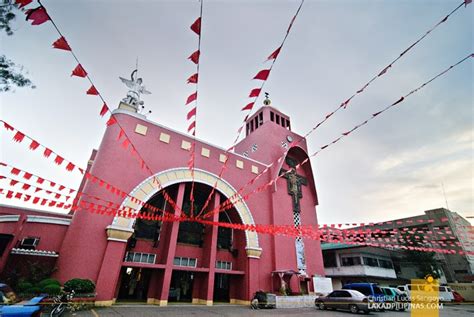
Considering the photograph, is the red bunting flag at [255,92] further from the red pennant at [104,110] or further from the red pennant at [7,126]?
the red pennant at [7,126]

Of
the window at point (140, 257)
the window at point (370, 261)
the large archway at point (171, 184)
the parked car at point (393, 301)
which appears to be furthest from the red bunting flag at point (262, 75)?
the window at point (370, 261)

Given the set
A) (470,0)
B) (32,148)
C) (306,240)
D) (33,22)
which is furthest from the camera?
(306,240)

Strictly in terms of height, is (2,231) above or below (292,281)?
above

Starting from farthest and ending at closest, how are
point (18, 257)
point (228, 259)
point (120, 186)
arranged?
point (228, 259), point (120, 186), point (18, 257)

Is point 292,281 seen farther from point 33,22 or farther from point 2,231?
point 33,22

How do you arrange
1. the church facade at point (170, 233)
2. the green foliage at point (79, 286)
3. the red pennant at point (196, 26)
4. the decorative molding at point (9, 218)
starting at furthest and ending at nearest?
the church facade at point (170, 233) < the decorative molding at point (9, 218) < the green foliage at point (79, 286) < the red pennant at point (196, 26)

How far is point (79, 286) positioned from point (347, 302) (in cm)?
1412

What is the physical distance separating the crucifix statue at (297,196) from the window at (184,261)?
9320 mm

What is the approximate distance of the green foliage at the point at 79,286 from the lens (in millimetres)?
10438

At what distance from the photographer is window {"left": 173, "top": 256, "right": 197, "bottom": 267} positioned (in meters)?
15.9

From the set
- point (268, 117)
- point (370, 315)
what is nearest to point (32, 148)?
point (370, 315)

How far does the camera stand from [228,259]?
1791 centimetres

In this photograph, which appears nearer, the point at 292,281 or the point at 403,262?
the point at 292,281

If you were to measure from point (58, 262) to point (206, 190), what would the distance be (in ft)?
31.9
